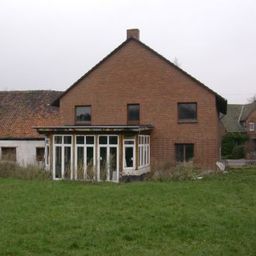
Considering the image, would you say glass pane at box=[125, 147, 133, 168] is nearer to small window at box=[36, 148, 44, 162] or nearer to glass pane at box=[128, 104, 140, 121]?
glass pane at box=[128, 104, 140, 121]

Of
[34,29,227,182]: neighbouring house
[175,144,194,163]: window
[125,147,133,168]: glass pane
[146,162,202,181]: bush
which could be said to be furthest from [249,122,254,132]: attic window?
[125,147,133,168]: glass pane

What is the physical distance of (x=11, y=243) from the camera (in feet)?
31.9

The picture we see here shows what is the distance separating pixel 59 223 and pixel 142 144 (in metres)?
18.8

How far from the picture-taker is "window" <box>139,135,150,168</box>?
29.8 m

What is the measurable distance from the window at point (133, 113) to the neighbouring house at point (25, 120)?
6.73 m

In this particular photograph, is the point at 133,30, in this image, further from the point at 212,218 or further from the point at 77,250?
the point at 77,250

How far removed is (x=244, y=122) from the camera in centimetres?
7462

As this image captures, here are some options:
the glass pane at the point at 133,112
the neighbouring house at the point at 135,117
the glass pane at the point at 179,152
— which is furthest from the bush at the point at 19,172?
the glass pane at the point at 179,152

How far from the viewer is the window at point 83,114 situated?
112 ft

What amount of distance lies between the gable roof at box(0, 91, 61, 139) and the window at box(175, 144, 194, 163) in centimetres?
999

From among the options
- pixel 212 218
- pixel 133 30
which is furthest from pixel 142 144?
pixel 212 218

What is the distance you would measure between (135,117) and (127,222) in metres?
21.2

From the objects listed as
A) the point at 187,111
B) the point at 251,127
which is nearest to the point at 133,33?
the point at 187,111

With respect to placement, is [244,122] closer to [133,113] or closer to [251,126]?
[251,126]
